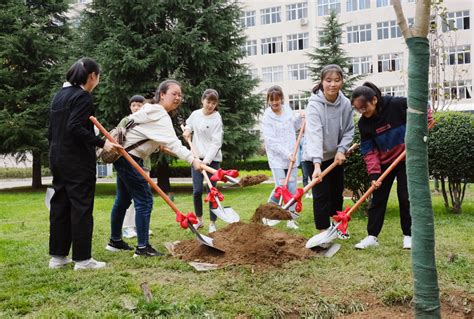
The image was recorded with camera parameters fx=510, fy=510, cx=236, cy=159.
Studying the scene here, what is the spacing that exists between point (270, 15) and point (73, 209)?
3970cm

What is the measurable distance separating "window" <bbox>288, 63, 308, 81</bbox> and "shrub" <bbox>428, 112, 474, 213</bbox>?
3392 cm

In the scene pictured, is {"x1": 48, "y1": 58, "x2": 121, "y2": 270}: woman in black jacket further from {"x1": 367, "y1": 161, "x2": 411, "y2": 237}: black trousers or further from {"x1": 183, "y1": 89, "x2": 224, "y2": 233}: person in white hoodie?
{"x1": 367, "y1": 161, "x2": 411, "y2": 237}: black trousers

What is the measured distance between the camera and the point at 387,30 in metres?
37.0

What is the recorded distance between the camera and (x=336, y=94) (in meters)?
5.23

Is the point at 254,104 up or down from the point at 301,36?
down

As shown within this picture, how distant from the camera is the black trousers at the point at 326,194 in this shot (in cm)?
536

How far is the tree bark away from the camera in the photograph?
2615mm

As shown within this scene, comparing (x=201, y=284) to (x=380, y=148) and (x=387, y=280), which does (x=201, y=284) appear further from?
(x=380, y=148)

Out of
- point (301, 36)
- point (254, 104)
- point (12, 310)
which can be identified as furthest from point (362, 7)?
point (12, 310)

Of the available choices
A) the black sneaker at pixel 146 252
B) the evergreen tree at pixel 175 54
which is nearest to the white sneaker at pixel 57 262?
the black sneaker at pixel 146 252

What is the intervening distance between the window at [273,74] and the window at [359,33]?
20.0 feet

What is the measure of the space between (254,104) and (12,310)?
1233cm

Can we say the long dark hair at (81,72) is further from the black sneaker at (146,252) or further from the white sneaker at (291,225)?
the white sneaker at (291,225)

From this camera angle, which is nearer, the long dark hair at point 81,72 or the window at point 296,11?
the long dark hair at point 81,72
